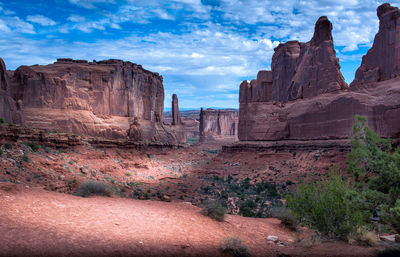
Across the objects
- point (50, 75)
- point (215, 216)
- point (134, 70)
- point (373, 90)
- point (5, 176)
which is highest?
point (134, 70)

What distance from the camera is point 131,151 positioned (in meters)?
38.5

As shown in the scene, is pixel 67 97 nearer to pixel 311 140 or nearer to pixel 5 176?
pixel 5 176

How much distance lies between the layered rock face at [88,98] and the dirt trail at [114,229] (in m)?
29.5

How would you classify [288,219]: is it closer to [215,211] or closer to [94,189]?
[215,211]

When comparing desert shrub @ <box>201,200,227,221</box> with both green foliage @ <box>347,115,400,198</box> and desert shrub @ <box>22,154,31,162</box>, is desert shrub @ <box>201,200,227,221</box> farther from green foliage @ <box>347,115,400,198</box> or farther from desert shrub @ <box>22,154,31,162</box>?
desert shrub @ <box>22,154,31,162</box>

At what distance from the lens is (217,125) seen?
106 m

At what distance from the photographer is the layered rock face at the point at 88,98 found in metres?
36.6

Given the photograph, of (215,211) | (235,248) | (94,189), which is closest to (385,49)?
(215,211)

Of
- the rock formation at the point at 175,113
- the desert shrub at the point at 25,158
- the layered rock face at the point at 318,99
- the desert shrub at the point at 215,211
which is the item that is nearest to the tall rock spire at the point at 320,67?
the layered rock face at the point at 318,99

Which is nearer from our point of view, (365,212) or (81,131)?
(365,212)

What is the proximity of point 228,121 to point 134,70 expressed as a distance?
59.5m

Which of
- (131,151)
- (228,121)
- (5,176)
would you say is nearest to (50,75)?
(131,151)

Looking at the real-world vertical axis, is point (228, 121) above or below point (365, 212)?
above

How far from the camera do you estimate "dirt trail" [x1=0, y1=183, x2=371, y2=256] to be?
6.25 metres
